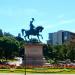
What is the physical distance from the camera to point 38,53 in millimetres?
49062

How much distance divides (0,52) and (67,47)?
17.0 meters

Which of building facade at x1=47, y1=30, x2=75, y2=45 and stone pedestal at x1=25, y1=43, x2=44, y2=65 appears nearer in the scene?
stone pedestal at x1=25, y1=43, x2=44, y2=65

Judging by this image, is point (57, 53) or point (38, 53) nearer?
point (38, 53)

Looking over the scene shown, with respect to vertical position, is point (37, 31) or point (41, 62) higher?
point (37, 31)

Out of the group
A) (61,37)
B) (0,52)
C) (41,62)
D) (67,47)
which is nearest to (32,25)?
(41,62)

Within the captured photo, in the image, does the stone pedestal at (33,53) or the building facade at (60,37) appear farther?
the building facade at (60,37)

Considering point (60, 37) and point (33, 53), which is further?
point (60, 37)

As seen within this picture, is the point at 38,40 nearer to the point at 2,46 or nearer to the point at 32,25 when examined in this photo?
the point at 32,25

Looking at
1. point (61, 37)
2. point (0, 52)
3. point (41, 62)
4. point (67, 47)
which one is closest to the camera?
point (41, 62)

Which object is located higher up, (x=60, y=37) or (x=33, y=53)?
(x=60, y=37)

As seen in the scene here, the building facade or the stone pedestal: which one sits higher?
the building facade

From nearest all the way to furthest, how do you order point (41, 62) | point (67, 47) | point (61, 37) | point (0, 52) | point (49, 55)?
point (41, 62), point (0, 52), point (67, 47), point (49, 55), point (61, 37)

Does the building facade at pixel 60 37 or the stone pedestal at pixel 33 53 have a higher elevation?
the building facade at pixel 60 37

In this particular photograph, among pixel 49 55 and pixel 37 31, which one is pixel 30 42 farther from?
pixel 49 55
